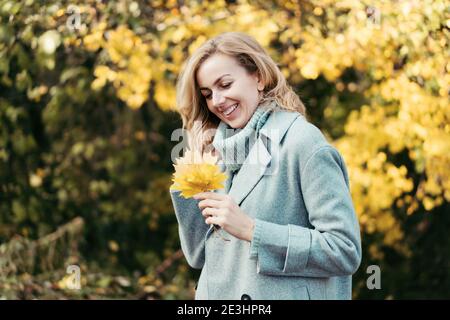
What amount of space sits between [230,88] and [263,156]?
0.26 m

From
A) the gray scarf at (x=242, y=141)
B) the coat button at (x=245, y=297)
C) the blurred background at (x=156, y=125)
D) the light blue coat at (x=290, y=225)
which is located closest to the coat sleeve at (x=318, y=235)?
the light blue coat at (x=290, y=225)

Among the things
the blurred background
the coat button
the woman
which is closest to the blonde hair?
the woman

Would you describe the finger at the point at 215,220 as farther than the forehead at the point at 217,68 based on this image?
No

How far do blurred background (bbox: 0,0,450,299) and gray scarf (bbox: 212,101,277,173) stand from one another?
1.72m

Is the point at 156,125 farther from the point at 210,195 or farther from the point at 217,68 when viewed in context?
the point at 210,195

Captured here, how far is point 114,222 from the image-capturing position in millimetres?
6809

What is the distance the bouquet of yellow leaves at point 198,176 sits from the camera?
194 centimetres

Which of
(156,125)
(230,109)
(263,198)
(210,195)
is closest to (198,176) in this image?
(210,195)

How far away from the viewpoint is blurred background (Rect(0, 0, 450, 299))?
4.00m

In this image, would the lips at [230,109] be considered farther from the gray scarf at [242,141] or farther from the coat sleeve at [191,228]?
the coat sleeve at [191,228]

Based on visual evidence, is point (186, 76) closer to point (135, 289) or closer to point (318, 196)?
point (318, 196)

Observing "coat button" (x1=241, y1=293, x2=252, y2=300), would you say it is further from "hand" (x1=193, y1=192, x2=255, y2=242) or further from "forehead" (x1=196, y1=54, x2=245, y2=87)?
"forehead" (x1=196, y1=54, x2=245, y2=87)

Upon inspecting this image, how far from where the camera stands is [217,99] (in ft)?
6.93

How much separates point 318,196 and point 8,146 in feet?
10.8
